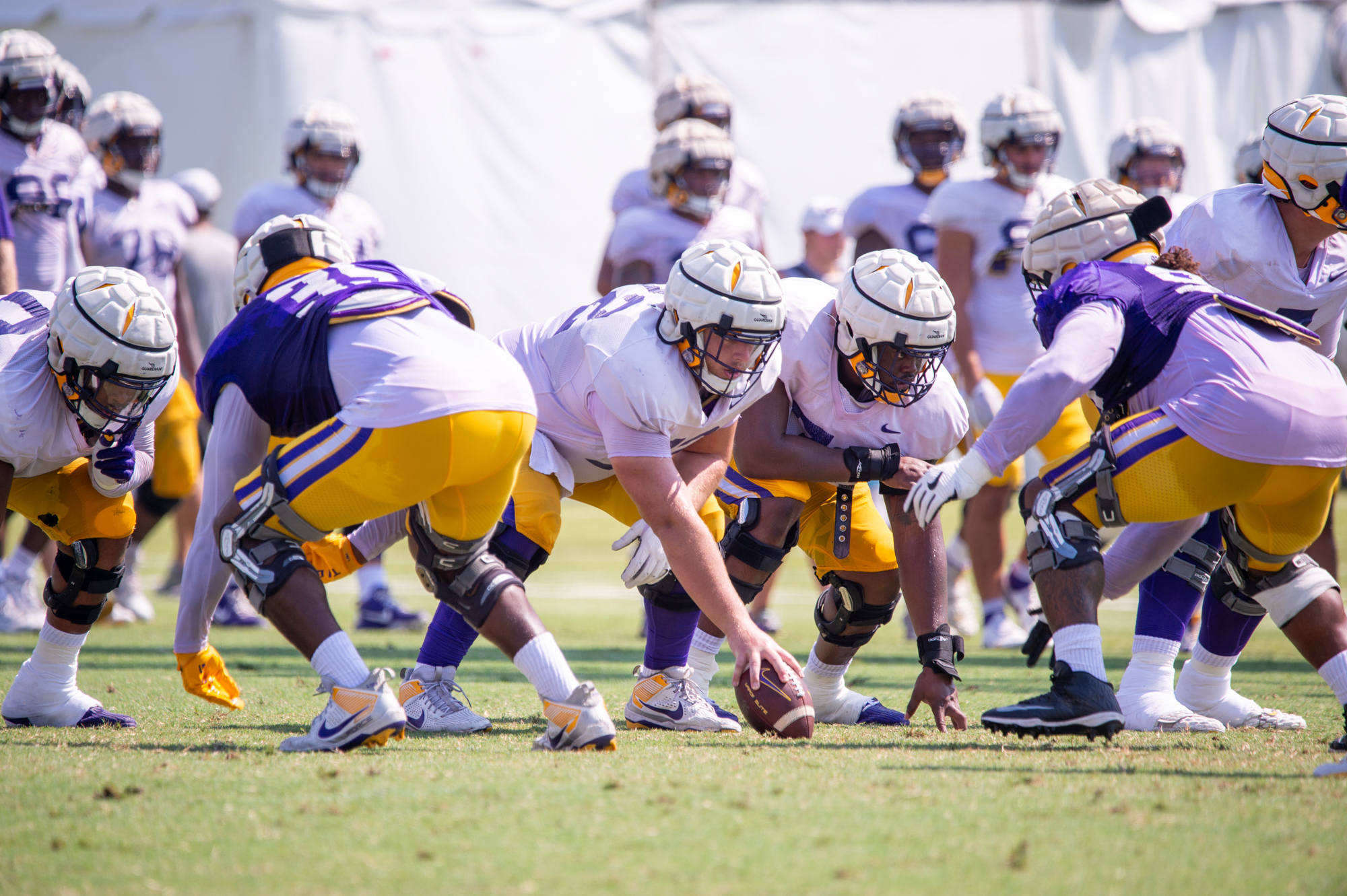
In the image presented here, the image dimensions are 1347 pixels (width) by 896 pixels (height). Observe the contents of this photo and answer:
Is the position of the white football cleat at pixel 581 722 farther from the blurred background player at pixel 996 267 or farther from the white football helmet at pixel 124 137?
the white football helmet at pixel 124 137

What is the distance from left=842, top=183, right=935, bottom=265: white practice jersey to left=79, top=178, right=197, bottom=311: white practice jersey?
12.2 feet

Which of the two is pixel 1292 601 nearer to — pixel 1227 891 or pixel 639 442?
pixel 1227 891

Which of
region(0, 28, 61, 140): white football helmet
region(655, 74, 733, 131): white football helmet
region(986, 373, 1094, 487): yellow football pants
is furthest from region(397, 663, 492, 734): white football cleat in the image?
region(655, 74, 733, 131): white football helmet

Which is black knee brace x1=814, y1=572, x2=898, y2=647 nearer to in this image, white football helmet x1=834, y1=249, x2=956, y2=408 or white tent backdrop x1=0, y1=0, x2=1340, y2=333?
white football helmet x1=834, y1=249, x2=956, y2=408

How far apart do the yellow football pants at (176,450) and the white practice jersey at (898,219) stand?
3.59 meters

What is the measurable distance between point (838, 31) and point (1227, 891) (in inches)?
446

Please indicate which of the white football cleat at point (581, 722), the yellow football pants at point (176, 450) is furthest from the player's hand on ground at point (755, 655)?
the yellow football pants at point (176, 450)

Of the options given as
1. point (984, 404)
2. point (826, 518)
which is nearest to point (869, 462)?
point (826, 518)

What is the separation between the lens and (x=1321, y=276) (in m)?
4.04

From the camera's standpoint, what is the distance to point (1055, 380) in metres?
3.26

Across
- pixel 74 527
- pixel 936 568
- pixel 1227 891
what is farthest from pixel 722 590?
pixel 74 527

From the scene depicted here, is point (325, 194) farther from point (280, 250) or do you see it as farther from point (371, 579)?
point (280, 250)

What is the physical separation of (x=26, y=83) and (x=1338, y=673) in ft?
19.0

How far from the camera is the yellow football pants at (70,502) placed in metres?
3.90
